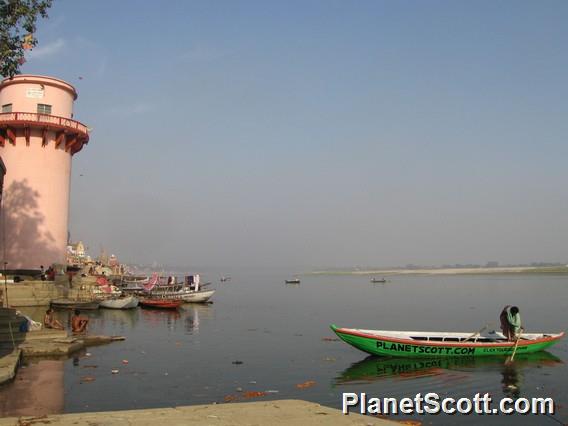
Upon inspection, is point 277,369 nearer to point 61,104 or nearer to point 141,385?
point 141,385

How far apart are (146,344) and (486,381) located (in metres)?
17.8

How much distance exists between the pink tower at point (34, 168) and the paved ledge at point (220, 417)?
1485 inches

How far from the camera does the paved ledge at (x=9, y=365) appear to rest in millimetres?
15117

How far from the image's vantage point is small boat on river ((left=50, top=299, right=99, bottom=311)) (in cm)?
4068

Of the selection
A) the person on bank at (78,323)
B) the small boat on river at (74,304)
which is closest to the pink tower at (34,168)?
the small boat on river at (74,304)

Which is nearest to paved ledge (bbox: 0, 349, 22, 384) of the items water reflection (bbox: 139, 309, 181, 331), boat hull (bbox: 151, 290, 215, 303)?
water reflection (bbox: 139, 309, 181, 331)

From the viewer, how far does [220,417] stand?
9656mm

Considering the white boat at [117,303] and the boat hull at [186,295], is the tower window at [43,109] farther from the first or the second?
the boat hull at [186,295]

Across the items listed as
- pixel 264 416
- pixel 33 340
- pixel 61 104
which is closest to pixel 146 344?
pixel 33 340

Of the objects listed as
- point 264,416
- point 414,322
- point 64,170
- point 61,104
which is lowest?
point 414,322

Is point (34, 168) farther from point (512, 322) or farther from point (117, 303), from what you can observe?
point (512, 322)

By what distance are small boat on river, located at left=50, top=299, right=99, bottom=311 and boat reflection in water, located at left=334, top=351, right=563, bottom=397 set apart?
2693 centimetres

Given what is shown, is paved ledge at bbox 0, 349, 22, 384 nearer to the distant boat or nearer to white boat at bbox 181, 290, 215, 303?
the distant boat

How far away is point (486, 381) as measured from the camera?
70.3ft
